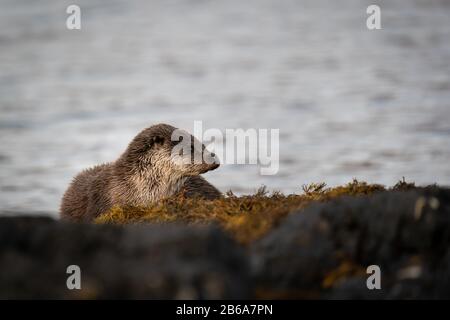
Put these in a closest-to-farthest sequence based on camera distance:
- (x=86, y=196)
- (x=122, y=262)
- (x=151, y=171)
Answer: (x=122, y=262) → (x=151, y=171) → (x=86, y=196)

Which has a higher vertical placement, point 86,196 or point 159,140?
point 159,140

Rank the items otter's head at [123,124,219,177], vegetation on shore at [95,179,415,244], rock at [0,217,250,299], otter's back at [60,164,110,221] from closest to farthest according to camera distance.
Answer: rock at [0,217,250,299] < vegetation on shore at [95,179,415,244] < otter's head at [123,124,219,177] < otter's back at [60,164,110,221]

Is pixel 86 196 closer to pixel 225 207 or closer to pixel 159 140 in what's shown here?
pixel 159 140

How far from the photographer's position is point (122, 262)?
442 cm

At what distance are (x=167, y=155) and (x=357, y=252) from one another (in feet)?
19.6

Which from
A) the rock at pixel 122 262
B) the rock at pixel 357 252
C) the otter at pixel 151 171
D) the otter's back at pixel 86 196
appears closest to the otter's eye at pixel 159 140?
the otter at pixel 151 171

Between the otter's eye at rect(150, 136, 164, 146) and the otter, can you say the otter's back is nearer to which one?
the otter

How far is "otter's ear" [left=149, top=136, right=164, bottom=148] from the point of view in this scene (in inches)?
426

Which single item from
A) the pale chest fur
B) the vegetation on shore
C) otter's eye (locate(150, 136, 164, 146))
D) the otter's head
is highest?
otter's eye (locate(150, 136, 164, 146))

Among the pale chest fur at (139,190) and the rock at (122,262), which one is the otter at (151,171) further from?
the rock at (122,262)

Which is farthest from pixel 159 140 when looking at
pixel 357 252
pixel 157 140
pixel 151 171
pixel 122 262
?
pixel 122 262

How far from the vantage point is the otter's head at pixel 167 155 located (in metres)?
10.8

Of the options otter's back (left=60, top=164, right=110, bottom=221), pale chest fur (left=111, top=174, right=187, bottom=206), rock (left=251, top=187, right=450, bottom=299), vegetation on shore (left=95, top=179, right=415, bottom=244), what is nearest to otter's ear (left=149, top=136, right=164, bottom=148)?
pale chest fur (left=111, top=174, right=187, bottom=206)
